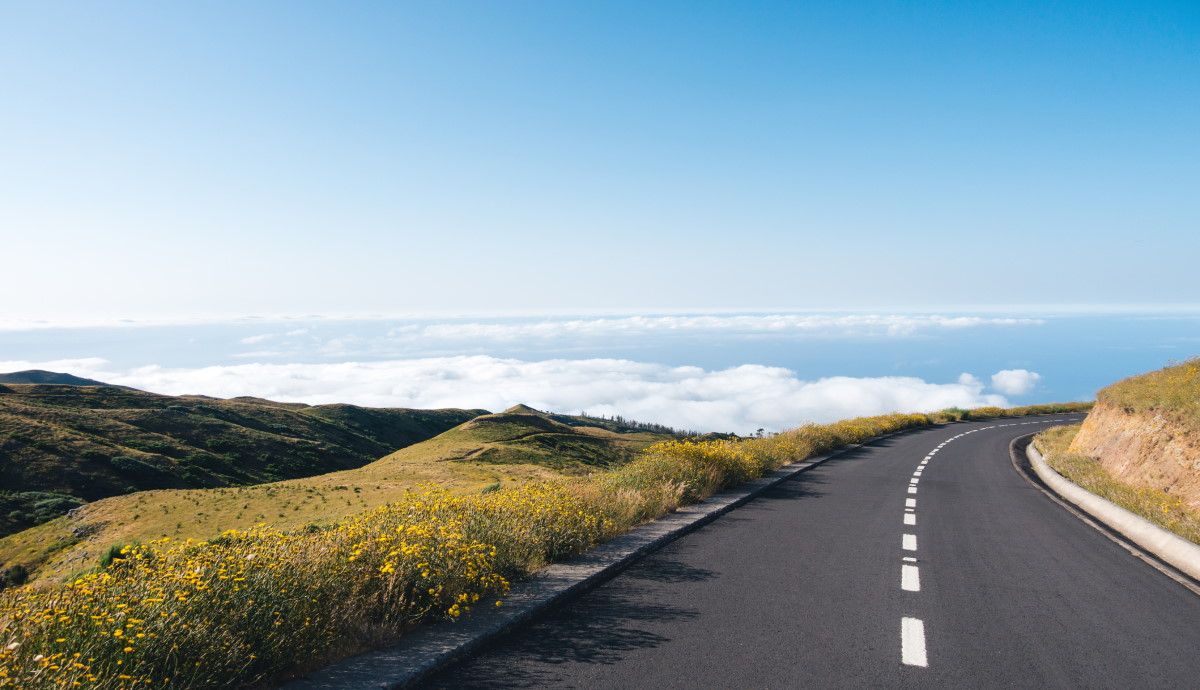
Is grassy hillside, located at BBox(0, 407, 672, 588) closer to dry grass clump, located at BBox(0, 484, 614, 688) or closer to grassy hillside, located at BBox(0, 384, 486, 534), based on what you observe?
grassy hillside, located at BBox(0, 384, 486, 534)

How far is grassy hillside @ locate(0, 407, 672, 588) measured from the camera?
32.2m

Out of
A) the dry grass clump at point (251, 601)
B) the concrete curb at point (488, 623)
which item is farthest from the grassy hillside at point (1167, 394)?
the dry grass clump at point (251, 601)

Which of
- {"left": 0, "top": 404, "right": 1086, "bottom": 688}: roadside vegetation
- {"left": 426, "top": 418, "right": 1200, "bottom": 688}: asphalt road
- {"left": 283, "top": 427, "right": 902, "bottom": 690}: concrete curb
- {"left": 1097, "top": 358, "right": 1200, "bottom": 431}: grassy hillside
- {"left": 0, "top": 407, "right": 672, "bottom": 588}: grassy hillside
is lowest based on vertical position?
{"left": 0, "top": 407, "right": 672, "bottom": 588}: grassy hillside

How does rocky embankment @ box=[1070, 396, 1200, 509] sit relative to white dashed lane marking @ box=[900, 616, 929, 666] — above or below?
above

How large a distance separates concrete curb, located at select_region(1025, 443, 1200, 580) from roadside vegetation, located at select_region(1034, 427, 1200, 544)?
→ 176mm

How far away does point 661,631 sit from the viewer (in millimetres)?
5566

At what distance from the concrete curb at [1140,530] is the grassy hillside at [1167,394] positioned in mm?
2812

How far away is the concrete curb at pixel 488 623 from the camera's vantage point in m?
4.34

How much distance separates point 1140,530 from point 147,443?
8152cm

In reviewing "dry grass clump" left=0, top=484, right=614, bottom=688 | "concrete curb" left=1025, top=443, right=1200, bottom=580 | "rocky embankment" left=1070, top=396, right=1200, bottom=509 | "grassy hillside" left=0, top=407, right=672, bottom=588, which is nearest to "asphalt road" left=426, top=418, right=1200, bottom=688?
"concrete curb" left=1025, top=443, right=1200, bottom=580

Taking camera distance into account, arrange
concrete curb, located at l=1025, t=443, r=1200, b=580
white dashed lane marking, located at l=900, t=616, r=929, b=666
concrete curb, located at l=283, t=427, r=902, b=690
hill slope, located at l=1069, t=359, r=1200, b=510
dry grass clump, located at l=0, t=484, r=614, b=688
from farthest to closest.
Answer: hill slope, located at l=1069, t=359, r=1200, b=510 → concrete curb, located at l=1025, t=443, r=1200, b=580 → white dashed lane marking, located at l=900, t=616, r=929, b=666 → concrete curb, located at l=283, t=427, r=902, b=690 → dry grass clump, located at l=0, t=484, r=614, b=688

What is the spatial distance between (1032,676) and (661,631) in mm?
2742

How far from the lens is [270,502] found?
1586 inches

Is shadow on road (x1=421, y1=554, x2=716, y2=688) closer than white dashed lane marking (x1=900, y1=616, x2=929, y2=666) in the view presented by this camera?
Yes
